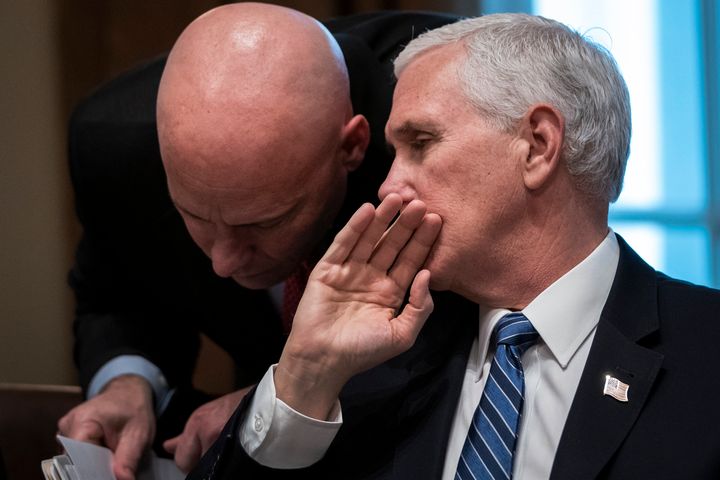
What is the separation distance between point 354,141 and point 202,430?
667mm

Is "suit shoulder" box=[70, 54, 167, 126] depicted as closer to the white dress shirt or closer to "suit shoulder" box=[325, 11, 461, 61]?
"suit shoulder" box=[325, 11, 461, 61]

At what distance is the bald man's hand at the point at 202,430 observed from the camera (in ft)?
7.01

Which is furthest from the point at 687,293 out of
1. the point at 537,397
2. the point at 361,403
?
the point at 361,403

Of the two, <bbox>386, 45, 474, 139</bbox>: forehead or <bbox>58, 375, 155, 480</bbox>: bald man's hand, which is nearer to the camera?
<bbox>386, 45, 474, 139</bbox>: forehead

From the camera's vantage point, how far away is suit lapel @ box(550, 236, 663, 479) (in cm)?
159

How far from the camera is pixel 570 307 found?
1754 mm

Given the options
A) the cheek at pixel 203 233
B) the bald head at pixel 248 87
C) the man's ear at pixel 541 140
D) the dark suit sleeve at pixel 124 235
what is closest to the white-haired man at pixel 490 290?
the man's ear at pixel 541 140

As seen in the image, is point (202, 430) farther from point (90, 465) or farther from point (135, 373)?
point (135, 373)

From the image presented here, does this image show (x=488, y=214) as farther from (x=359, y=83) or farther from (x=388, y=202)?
(x=359, y=83)

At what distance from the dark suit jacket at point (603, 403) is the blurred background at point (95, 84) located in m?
2.24

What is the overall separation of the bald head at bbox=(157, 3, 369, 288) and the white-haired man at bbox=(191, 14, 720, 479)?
210mm

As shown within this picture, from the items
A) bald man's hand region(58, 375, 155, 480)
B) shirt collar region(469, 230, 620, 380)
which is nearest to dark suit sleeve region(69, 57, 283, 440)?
bald man's hand region(58, 375, 155, 480)

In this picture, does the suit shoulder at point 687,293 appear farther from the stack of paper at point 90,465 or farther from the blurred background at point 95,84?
the blurred background at point 95,84

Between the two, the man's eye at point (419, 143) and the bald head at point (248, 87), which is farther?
the bald head at point (248, 87)
